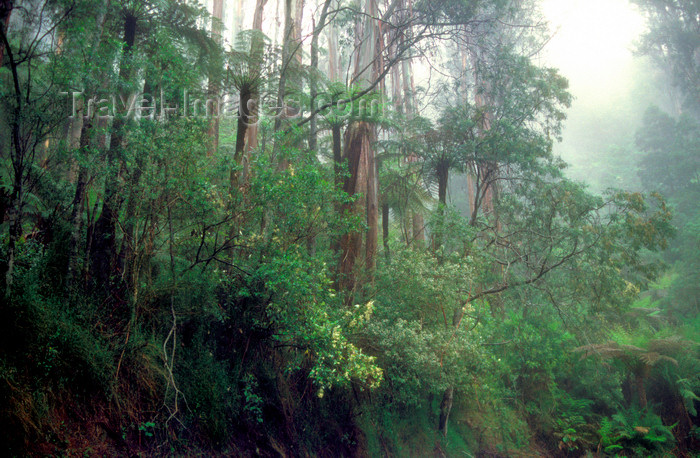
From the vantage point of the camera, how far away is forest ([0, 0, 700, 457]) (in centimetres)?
564

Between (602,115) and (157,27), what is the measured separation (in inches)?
1908

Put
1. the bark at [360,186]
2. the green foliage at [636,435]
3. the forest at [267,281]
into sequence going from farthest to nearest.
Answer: the bark at [360,186], the green foliage at [636,435], the forest at [267,281]

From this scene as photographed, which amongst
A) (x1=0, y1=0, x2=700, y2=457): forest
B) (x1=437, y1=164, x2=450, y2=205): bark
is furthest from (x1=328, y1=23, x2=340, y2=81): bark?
(x1=437, y1=164, x2=450, y2=205): bark

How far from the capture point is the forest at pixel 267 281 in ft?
18.5

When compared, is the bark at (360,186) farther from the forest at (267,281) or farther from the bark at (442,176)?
the bark at (442,176)

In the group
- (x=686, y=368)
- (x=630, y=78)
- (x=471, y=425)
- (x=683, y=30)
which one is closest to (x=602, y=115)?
(x=630, y=78)

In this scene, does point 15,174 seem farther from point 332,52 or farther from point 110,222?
point 332,52

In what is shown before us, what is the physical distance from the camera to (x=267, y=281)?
609cm

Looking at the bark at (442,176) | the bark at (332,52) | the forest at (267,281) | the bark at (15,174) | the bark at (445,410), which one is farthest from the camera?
the bark at (332,52)

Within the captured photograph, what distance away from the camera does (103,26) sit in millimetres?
6953

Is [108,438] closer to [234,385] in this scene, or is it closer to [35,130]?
[234,385]

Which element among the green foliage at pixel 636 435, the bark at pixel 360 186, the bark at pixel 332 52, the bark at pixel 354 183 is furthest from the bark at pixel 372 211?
the bark at pixel 332 52

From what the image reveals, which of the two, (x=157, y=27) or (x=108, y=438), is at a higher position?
(x=157, y=27)

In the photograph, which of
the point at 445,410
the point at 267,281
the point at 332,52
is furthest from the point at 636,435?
the point at 332,52
